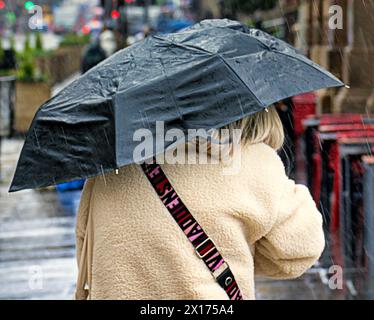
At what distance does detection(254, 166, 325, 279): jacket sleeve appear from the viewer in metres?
2.79

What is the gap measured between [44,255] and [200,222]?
6015 millimetres

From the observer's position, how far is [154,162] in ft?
9.11

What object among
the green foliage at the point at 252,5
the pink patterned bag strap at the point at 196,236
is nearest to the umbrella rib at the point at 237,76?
the pink patterned bag strap at the point at 196,236

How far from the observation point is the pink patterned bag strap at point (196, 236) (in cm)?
269

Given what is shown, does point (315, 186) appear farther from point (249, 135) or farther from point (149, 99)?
point (149, 99)

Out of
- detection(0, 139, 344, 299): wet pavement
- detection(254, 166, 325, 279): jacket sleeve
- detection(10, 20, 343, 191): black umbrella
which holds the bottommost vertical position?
detection(0, 139, 344, 299): wet pavement

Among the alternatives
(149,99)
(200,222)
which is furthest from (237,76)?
(200,222)

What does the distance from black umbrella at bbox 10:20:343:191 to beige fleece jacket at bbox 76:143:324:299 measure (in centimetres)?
14

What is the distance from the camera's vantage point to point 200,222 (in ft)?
8.88

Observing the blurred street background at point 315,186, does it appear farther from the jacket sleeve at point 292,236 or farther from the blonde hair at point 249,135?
the jacket sleeve at point 292,236

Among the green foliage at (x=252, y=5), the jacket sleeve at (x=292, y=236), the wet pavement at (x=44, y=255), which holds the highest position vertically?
the green foliage at (x=252, y=5)

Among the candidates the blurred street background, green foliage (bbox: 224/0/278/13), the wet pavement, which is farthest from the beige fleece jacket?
green foliage (bbox: 224/0/278/13)

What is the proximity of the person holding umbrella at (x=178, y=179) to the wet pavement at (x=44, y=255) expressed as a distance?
4166 mm

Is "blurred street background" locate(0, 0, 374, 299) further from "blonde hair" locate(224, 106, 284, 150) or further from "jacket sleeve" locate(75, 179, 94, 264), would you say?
"jacket sleeve" locate(75, 179, 94, 264)
